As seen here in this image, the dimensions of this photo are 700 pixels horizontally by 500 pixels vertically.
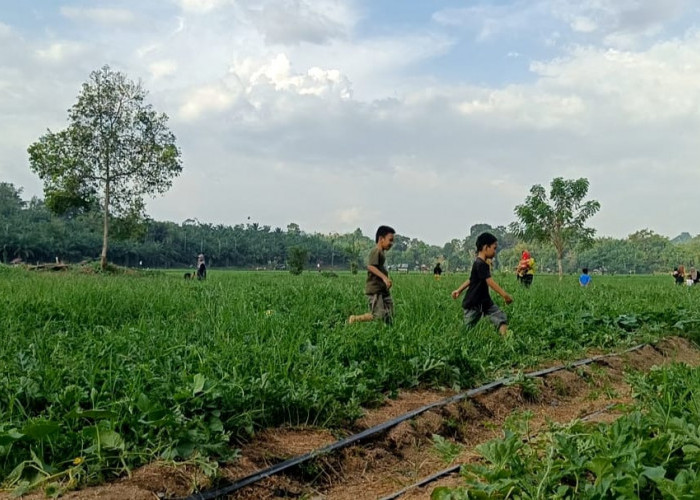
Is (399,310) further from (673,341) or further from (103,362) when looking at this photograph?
(103,362)

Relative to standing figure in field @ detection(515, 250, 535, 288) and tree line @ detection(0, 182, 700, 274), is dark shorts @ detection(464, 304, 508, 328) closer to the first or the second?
standing figure in field @ detection(515, 250, 535, 288)

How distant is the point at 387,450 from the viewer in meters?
4.20

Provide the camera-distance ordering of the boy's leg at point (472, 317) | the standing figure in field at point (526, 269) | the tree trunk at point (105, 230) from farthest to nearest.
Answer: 1. the tree trunk at point (105, 230)
2. the standing figure in field at point (526, 269)
3. the boy's leg at point (472, 317)

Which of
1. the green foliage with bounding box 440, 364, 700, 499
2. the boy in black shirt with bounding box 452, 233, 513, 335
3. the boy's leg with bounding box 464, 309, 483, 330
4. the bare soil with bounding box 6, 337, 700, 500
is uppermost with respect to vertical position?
the boy in black shirt with bounding box 452, 233, 513, 335

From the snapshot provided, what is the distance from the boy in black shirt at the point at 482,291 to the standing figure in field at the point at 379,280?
92 centimetres

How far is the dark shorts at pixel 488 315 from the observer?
7.40 metres

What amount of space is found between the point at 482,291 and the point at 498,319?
406 millimetres

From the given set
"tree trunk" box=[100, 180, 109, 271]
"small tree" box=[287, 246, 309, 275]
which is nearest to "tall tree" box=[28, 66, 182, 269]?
"tree trunk" box=[100, 180, 109, 271]

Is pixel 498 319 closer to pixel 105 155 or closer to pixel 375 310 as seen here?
pixel 375 310

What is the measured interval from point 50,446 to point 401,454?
2287 mm

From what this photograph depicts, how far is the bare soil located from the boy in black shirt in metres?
1.39

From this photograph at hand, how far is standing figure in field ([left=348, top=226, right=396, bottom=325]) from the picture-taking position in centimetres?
754

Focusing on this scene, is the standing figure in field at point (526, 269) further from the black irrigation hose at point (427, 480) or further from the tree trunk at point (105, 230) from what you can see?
the tree trunk at point (105, 230)

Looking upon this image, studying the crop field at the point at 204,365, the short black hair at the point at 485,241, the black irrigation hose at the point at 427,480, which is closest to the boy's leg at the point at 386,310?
the crop field at the point at 204,365
